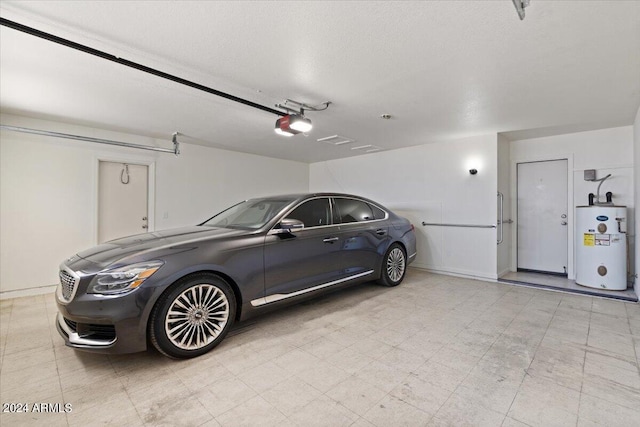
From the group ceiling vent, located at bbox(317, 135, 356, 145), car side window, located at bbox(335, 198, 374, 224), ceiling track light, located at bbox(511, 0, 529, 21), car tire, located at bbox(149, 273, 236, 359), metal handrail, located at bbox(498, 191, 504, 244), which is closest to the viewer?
ceiling track light, located at bbox(511, 0, 529, 21)

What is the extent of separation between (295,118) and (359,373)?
8.49 ft

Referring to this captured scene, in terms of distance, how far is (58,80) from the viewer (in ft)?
8.66

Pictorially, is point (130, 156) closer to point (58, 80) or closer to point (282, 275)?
point (58, 80)

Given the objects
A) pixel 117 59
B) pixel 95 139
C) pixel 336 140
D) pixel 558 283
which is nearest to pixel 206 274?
pixel 117 59

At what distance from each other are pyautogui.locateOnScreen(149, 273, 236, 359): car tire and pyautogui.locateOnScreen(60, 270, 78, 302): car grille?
0.57 m

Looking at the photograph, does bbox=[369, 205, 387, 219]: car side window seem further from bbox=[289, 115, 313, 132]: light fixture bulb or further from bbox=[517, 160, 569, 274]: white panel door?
bbox=[517, 160, 569, 274]: white panel door

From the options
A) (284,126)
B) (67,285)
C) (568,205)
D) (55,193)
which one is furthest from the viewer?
(568,205)

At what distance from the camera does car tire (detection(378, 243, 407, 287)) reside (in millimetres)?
3977

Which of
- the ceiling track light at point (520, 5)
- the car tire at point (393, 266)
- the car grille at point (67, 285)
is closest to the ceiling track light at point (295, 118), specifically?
the ceiling track light at point (520, 5)

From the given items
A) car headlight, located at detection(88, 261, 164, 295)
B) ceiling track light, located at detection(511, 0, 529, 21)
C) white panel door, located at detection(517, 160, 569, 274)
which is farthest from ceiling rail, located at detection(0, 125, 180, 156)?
white panel door, located at detection(517, 160, 569, 274)

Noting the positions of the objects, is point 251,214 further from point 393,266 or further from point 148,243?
point 393,266

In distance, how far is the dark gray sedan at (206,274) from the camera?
193 centimetres

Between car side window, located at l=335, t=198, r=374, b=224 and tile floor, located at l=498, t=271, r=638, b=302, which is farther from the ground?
car side window, located at l=335, t=198, r=374, b=224

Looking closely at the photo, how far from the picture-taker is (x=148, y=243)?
2322 mm
